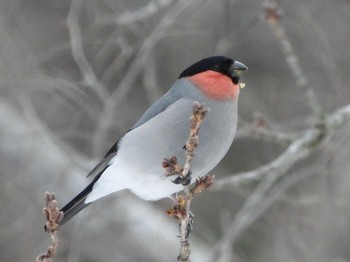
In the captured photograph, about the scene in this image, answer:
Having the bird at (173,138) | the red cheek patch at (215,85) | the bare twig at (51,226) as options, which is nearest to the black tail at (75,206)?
the bird at (173,138)

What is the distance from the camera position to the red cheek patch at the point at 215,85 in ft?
11.6

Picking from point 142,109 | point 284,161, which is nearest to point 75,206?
point 284,161

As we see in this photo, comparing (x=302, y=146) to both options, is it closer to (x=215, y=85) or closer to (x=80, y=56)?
(x=215, y=85)

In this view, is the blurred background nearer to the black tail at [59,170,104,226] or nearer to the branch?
the branch

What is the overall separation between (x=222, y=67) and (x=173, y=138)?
55 centimetres

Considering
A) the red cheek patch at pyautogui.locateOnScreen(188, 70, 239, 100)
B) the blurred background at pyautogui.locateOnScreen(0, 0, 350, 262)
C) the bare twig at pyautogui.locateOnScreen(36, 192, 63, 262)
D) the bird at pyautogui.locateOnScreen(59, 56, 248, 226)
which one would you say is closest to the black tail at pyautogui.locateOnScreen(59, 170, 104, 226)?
the bird at pyautogui.locateOnScreen(59, 56, 248, 226)

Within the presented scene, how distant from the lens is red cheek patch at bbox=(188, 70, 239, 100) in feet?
11.6

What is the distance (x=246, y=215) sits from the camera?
14.2ft

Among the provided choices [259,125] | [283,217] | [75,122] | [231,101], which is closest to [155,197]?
[231,101]

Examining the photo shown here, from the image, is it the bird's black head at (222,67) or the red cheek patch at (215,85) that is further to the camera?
the bird's black head at (222,67)

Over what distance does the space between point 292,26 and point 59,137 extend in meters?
2.44

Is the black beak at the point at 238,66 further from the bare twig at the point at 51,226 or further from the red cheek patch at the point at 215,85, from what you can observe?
the bare twig at the point at 51,226

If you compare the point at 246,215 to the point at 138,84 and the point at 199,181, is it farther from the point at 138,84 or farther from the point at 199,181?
the point at 138,84

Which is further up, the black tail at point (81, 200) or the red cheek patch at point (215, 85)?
the red cheek patch at point (215, 85)
